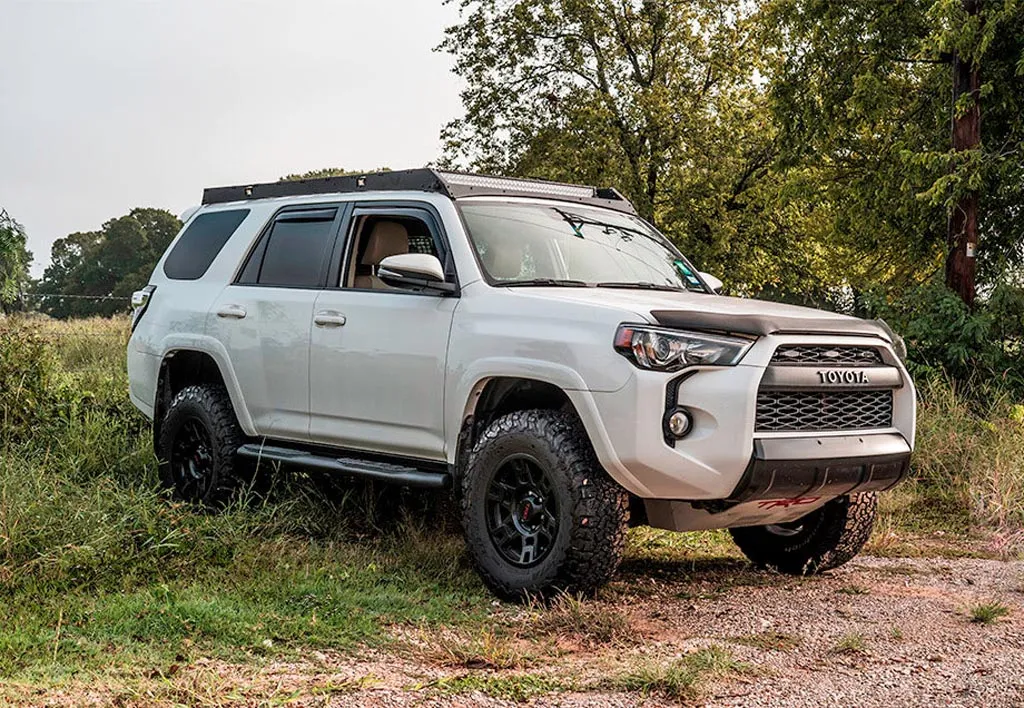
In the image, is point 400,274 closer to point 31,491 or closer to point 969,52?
point 31,491

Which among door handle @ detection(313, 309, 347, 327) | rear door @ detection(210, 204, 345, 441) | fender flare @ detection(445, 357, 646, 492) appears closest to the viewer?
fender flare @ detection(445, 357, 646, 492)

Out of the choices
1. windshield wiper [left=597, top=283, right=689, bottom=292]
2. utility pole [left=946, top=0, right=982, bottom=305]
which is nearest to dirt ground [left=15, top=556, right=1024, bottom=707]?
windshield wiper [left=597, top=283, right=689, bottom=292]

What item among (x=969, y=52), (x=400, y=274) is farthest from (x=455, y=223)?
(x=969, y=52)

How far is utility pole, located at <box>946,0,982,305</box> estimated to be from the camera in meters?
16.1

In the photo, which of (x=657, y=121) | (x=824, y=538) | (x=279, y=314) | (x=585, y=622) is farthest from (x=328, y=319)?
(x=657, y=121)

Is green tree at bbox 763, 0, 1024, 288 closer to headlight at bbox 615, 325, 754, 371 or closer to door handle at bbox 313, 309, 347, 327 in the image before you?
door handle at bbox 313, 309, 347, 327

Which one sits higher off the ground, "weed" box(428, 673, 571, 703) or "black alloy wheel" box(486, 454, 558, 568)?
"black alloy wheel" box(486, 454, 558, 568)

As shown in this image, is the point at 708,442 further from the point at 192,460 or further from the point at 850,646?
the point at 192,460

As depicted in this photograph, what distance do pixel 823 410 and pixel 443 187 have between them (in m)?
2.46

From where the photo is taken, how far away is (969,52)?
51.9 feet

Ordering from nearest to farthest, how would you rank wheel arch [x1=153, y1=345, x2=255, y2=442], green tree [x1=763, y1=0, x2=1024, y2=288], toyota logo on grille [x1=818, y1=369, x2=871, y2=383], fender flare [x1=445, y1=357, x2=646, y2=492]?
fender flare [x1=445, y1=357, x2=646, y2=492] → toyota logo on grille [x1=818, y1=369, x2=871, y2=383] → wheel arch [x1=153, y1=345, x2=255, y2=442] → green tree [x1=763, y1=0, x2=1024, y2=288]

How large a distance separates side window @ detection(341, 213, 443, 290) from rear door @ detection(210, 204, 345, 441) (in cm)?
17

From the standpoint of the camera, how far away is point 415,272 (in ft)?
21.0

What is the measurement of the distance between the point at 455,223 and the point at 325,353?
120 centimetres
